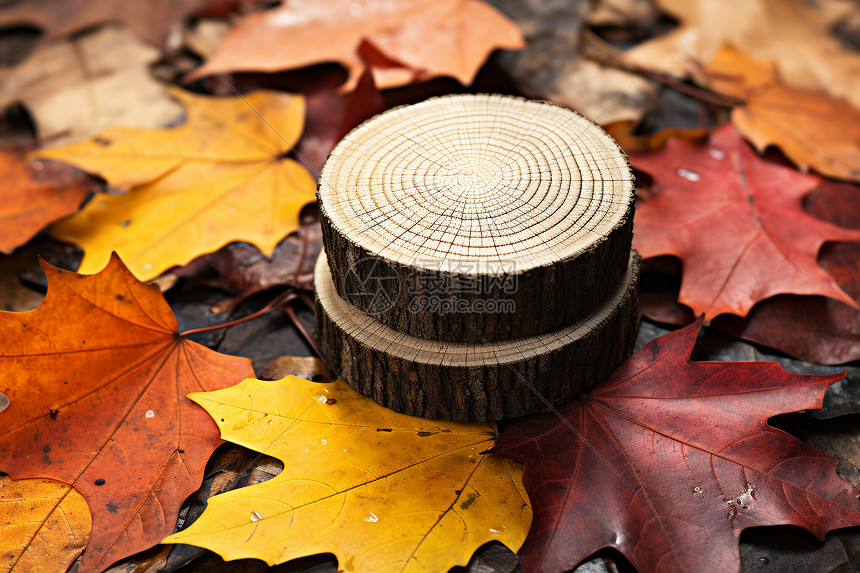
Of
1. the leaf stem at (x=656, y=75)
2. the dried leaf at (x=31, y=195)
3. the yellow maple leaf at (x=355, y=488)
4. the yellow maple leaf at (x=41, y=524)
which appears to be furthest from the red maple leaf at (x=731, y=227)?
the dried leaf at (x=31, y=195)

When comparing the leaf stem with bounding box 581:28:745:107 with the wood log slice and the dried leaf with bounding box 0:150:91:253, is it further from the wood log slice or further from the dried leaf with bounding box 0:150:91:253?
the dried leaf with bounding box 0:150:91:253

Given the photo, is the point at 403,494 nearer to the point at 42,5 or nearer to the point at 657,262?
the point at 657,262

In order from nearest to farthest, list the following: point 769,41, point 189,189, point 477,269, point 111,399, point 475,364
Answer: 1. point 477,269
2. point 475,364
3. point 111,399
4. point 189,189
5. point 769,41

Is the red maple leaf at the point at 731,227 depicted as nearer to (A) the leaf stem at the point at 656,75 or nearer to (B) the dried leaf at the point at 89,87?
(A) the leaf stem at the point at 656,75

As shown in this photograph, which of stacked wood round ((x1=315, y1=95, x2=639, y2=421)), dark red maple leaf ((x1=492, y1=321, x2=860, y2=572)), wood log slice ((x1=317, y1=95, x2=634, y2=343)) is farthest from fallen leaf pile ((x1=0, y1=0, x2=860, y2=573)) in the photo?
wood log slice ((x1=317, y1=95, x2=634, y2=343))

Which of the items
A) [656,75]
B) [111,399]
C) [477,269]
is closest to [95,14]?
[111,399]

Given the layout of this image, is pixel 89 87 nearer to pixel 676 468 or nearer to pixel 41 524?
pixel 41 524

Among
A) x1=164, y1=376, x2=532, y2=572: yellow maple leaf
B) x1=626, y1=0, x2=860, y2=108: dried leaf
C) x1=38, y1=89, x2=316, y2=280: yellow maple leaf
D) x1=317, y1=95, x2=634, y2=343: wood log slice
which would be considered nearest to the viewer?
x1=164, y1=376, x2=532, y2=572: yellow maple leaf
